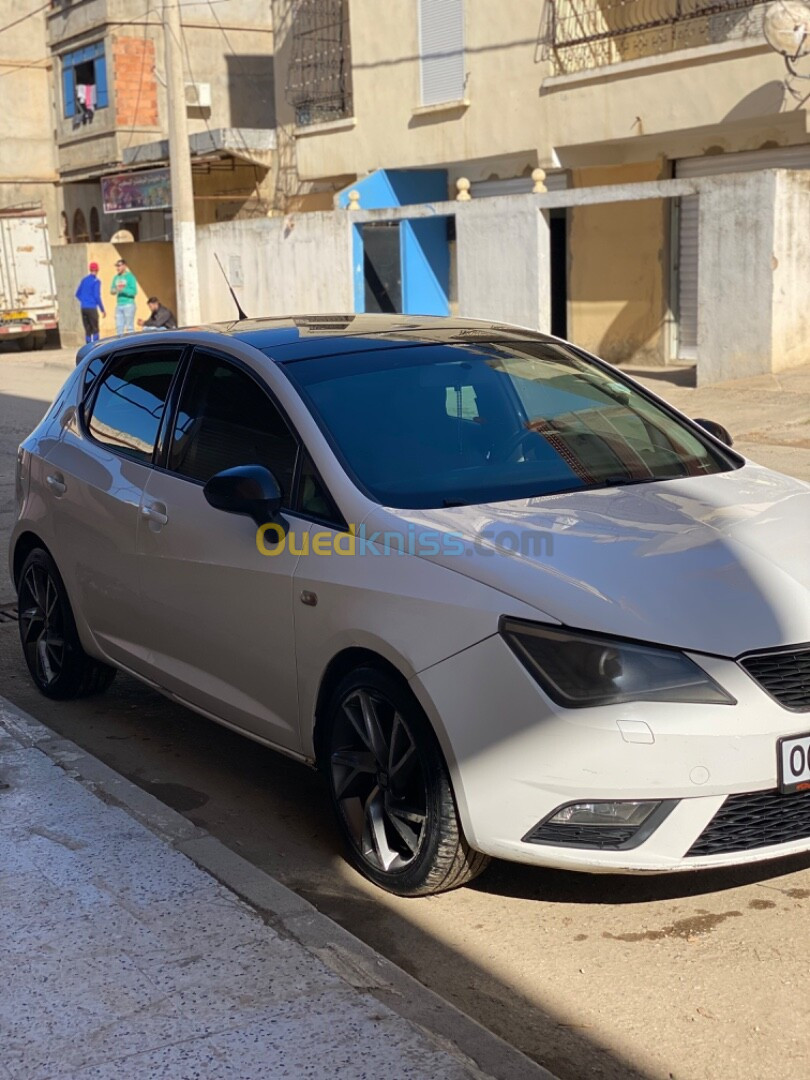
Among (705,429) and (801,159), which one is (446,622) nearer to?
(705,429)

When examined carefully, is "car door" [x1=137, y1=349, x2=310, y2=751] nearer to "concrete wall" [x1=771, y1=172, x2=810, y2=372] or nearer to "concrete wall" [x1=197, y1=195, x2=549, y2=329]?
"concrete wall" [x1=771, y1=172, x2=810, y2=372]

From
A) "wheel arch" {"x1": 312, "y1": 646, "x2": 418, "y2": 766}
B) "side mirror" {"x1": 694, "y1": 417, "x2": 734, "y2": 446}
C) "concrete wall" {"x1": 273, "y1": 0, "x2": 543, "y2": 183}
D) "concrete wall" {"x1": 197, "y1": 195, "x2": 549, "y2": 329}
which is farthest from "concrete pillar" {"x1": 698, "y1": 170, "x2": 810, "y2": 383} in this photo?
"wheel arch" {"x1": 312, "y1": 646, "x2": 418, "y2": 766}

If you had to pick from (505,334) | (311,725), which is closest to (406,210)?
(505,334)

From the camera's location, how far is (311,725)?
Answer: 13.8 ft

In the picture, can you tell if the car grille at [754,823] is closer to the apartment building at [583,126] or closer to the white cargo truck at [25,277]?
the apartment building at [583,126]

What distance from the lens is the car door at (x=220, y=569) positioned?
14.2 ft

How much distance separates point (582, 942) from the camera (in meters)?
3.73

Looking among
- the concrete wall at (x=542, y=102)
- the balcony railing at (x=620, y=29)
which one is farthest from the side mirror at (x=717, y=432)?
the balcony railing at (x=620, y=29)

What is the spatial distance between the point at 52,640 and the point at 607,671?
3.29m

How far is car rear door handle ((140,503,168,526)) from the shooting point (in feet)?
16.1

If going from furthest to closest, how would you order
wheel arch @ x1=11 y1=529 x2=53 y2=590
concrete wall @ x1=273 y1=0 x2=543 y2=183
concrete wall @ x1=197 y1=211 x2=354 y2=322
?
concrete wall @ x1=197 y1=211 x2=354 y2=322 → concrete wall @ x1=273 y1=0 x2=543 y2=183 → wheel arch @ x1=11 y1=529 x2=53 y2=590

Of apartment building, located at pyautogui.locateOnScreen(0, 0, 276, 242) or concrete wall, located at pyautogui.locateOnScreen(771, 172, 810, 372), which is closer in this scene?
concrete wall, located at pyautogui.locateOnScreen(771, 172, 810, 372)

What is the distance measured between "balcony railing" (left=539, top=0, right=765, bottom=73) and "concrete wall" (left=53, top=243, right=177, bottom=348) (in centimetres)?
1262

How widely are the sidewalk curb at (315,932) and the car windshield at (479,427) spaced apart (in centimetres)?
118
